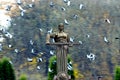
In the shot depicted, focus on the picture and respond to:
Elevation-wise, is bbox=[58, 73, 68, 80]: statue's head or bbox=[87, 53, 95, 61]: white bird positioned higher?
bbox=[58, 73, 68, 80]: statue's head

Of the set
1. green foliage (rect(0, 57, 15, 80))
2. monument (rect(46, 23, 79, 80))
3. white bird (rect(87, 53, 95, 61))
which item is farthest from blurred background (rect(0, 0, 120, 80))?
monument (rect(46, 23, 79, 80))

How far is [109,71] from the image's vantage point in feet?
94.5

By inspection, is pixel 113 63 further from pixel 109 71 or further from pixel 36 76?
pixel 36 76

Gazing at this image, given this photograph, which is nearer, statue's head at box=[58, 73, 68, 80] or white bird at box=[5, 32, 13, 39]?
statue's head at box=[58, 73, 68, 80]

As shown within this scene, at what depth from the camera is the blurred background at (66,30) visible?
94.4ft

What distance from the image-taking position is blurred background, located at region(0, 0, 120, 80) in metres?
28.8

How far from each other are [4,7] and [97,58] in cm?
656

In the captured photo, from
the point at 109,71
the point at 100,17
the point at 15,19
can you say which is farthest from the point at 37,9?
the point at 109,71

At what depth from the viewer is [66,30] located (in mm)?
29953

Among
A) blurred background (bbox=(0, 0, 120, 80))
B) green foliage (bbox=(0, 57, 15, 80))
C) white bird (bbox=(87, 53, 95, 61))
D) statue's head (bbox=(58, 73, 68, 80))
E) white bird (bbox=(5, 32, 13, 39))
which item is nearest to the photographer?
statue's head (bbox=(58, 73, 68, 80))

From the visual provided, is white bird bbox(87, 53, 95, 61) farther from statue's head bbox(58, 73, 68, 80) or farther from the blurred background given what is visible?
statue's head bbox(58, 73, 68, 80)

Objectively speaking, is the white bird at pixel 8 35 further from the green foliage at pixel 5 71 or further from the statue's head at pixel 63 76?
the statue's head at pixel 63 76

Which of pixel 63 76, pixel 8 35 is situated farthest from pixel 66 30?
pixel 63 76

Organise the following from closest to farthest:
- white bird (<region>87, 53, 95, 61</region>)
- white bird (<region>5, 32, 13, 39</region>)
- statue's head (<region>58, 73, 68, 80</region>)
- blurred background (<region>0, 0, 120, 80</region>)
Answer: statue's head (<region>58, 73, 68, 80</region>) → blurred background (<region>0, 0, 120, 80</region>) → white bird (<region>87, 53, 95, 61</region>) → white bird (<region>5, 32, 13, 39</region>)
